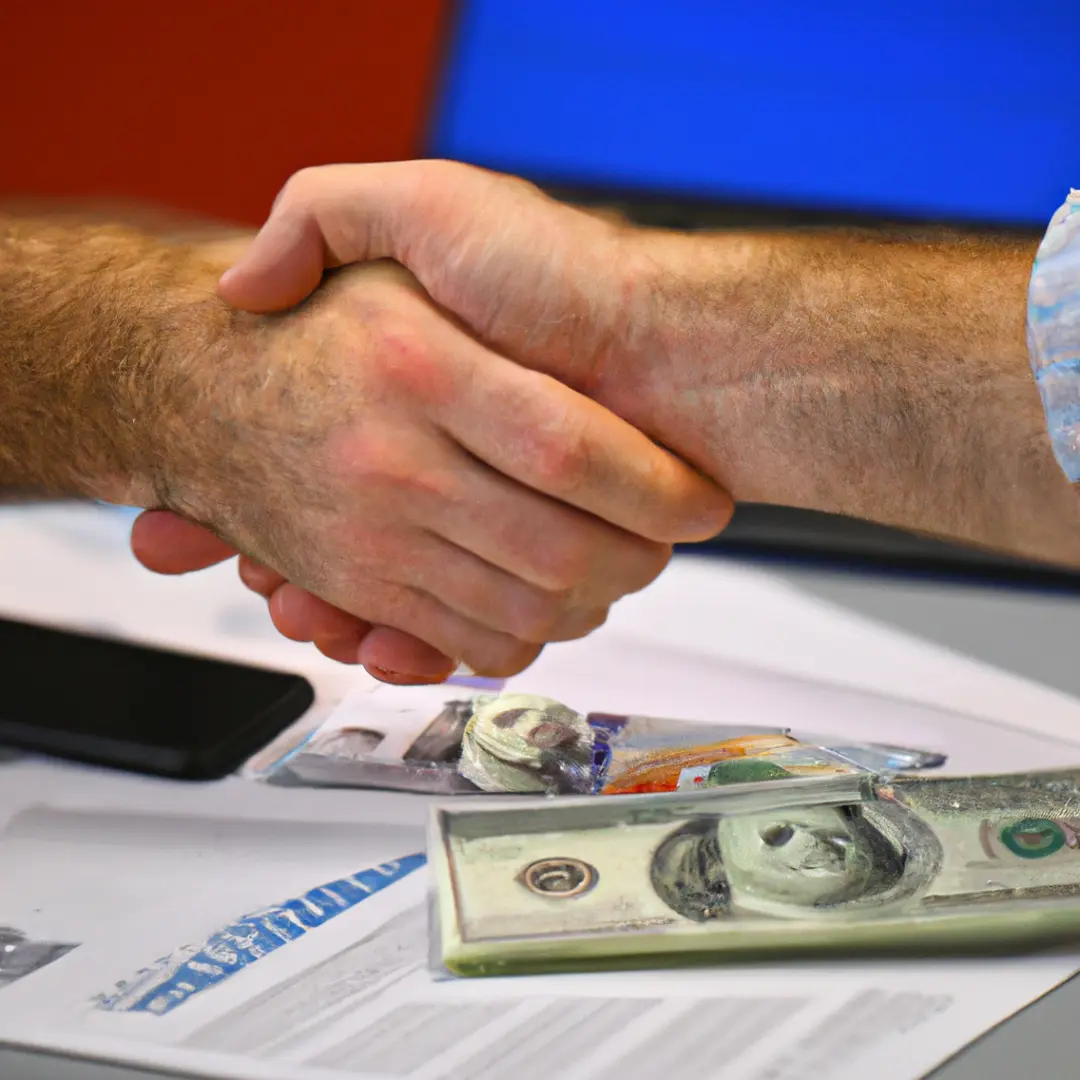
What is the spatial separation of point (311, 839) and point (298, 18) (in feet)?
3.77

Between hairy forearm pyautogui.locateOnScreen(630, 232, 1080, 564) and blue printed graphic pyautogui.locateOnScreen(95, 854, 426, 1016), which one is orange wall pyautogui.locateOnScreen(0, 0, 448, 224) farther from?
blue printed graphic pyautogui.locateOnScreen(95, 854, 426, 1016)

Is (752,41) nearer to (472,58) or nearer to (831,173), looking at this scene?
(831,173)

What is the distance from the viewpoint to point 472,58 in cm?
152

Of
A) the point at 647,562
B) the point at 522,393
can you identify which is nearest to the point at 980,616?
the point at 647,562

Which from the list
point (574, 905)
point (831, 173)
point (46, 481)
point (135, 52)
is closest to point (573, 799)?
point (574, 905)

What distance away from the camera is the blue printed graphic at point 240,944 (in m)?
0.49

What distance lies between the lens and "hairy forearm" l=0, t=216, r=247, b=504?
706mm

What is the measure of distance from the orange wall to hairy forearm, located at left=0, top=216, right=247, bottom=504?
0.79 metres

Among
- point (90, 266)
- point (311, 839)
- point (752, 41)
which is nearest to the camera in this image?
point (311, 839)

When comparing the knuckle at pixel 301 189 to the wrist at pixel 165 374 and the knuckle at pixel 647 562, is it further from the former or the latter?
the knuckle at pixel 647 562

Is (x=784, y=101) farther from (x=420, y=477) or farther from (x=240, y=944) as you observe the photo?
(x=240, y=944)

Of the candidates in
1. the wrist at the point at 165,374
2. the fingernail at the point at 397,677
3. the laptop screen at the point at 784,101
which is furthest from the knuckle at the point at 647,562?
the laptop screen at the point at 784,101

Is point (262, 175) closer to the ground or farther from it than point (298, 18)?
closer to the ground

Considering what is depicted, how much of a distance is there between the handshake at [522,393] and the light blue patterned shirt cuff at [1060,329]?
49 mm
